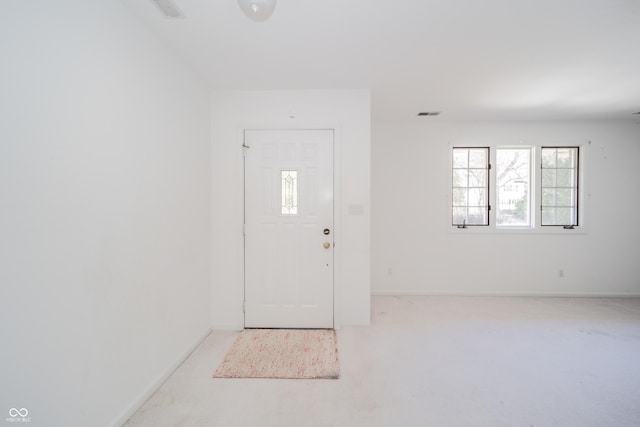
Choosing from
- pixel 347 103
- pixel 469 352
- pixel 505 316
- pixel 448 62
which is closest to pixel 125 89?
pixel 347 103

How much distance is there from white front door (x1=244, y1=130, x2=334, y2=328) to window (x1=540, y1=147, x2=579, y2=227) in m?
3.53

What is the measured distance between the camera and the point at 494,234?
4.21 m

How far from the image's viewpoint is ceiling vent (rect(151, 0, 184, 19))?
1702 millimetres

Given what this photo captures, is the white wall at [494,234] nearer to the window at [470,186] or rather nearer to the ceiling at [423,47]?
the window at [470,186]

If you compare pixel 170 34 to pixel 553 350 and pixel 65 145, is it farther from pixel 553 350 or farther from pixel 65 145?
pixel 553 350

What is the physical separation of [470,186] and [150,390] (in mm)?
4529

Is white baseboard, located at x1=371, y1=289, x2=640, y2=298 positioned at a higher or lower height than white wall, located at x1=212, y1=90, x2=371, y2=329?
lower

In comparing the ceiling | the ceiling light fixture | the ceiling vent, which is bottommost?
the ceiling light fixture

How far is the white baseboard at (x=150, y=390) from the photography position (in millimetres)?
1716

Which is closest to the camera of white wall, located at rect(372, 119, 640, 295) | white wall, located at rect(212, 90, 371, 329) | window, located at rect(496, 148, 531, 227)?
white wall, located at rect(212, 90, 371, 329)

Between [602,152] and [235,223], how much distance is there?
5.38 meters
